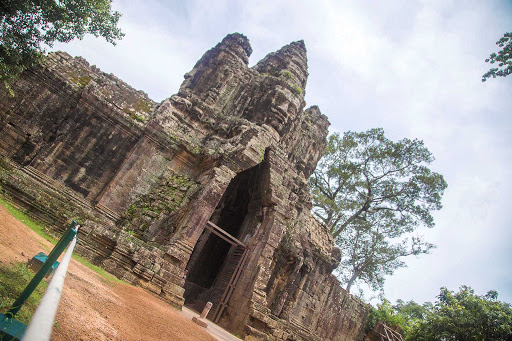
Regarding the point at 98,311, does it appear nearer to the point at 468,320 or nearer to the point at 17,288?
the point at 17,288

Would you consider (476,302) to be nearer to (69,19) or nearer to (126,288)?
(126,288)

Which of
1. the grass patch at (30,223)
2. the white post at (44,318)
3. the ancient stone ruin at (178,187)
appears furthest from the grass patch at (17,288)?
the ancient stone ruin at (178,187)

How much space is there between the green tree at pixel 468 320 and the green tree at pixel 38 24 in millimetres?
13458

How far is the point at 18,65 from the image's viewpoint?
23.9 ft

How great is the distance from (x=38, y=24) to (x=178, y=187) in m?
5.50

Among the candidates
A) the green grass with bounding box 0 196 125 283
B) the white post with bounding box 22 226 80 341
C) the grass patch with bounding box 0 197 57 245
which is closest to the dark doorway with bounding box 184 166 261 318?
the green grass with bounding box 0 196 125 283

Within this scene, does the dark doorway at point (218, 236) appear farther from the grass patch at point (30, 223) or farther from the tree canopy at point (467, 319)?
the tree canopy at point (467, 319)

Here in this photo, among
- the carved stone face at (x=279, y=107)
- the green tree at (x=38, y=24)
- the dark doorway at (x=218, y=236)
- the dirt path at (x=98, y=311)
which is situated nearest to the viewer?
the dirt path at (x=98, y=311)

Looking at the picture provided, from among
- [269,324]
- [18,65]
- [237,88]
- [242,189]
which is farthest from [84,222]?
[237,88]

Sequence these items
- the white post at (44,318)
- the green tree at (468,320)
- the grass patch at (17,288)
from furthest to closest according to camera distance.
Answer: the green tree at (468,320) → the grass patch at (17,288) → the white post at (44,318)

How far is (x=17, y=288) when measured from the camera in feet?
10.6

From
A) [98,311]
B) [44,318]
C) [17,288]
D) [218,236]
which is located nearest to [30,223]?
[98,311]

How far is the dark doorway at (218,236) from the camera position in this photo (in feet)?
40.6

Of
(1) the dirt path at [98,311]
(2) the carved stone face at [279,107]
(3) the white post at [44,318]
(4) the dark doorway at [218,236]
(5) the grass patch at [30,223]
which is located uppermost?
(2) the carved stone face at [279,107]
